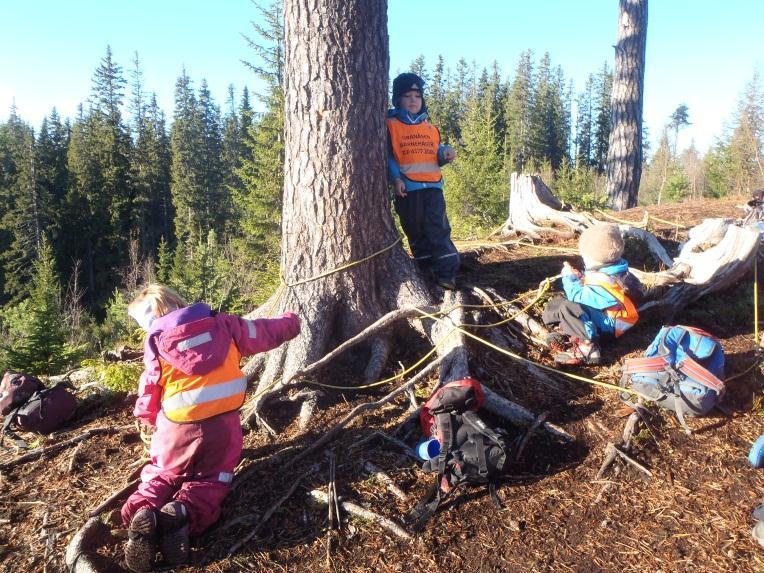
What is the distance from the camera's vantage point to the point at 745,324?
4461 millimetres

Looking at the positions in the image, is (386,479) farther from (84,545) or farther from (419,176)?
(419,176)

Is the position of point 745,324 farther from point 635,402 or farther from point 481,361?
point 481,361

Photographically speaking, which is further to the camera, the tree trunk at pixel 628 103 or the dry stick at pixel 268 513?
the tree trunk at pixel 628 103

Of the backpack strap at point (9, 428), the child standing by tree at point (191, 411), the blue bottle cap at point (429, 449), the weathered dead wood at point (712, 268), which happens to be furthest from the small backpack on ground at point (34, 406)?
the weathered dead wood at point (712, 268)

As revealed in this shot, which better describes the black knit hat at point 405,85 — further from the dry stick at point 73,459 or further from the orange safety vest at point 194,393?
the dry stick at point 73,459

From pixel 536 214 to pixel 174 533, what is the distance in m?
5.79

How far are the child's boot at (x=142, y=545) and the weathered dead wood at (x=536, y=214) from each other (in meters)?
5.42

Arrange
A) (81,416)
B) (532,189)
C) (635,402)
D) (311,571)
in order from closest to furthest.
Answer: (311,571), (635,402), (81,416), (532,189)

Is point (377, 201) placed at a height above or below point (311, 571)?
above

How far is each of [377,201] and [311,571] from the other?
8.87 ft

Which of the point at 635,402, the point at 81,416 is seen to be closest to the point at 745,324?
the point at 635,402

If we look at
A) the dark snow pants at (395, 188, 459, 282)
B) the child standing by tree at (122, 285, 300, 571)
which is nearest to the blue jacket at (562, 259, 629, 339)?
the dark snow pants at (395, 188, 459, 282)

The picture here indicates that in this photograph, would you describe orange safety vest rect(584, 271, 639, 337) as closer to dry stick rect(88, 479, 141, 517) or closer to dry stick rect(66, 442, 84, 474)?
dry stick rect(88, 479, 141, 517)

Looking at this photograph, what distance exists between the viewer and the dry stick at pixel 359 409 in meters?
3.18
